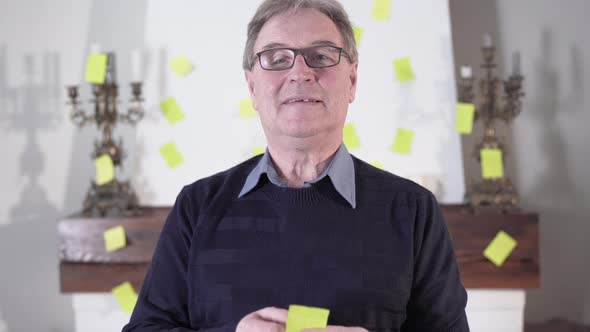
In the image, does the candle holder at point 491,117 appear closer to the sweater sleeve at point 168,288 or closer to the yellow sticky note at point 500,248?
the yellow sticky note at point 500,248

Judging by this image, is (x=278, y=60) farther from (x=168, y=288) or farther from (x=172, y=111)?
(x=172, y=111)

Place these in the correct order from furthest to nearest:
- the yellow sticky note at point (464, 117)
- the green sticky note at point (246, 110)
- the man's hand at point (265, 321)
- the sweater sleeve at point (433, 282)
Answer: the green sticky note at point (246, 110) → the yellow sticky note at point (464, 117) → the sweater sleeve at point (433, 282) → the man's hand at point (265, 321)

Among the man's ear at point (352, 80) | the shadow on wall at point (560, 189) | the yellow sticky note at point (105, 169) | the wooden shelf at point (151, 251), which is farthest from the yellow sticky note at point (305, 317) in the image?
the shadow on wall at point (560, 189)

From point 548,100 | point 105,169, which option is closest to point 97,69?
point 105,169

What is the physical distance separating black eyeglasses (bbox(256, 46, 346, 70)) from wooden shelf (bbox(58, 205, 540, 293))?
0.93 meters

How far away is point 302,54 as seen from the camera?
1.04 m

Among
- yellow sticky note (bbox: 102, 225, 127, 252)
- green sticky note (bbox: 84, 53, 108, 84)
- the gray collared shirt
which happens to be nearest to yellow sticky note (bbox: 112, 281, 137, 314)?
yellow sticky note (bbox: 102, 225, 127, 252)

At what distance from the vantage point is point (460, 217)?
1.86 m

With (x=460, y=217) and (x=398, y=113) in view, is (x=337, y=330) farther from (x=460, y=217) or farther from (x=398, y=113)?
(x=398, y=113)

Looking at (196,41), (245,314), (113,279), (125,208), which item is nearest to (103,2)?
(196,41)

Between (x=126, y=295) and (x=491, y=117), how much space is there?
131 centimetres

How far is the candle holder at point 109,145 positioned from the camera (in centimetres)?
197

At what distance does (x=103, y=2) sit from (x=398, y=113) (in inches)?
46.6

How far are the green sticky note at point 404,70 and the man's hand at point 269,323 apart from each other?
1.25 m
